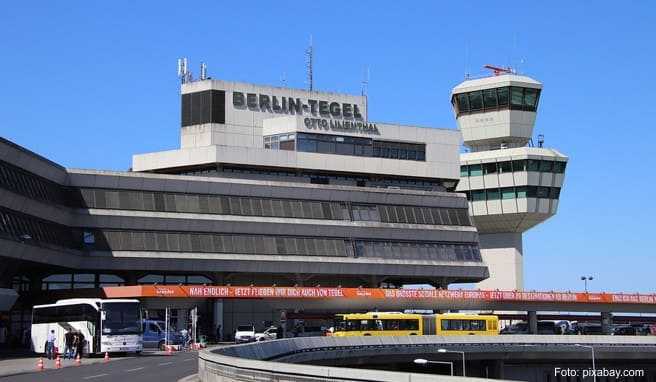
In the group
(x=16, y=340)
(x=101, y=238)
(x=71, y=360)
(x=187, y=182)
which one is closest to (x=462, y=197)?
(x=187, y=182)

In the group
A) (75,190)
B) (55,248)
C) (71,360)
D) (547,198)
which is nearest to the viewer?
(71,360)

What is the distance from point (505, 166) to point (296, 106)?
32658 millimetres

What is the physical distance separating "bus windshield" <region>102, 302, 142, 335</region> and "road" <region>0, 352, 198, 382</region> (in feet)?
21.4

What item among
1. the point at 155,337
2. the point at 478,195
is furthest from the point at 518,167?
the point at 155,337

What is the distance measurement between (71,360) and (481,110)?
80.7 metres

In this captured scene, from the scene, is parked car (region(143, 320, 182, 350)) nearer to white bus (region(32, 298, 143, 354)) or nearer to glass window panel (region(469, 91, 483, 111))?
white bus (region(32, 298, 143, 354))

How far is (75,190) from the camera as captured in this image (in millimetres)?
88875

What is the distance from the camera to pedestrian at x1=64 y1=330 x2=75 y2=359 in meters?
61.0

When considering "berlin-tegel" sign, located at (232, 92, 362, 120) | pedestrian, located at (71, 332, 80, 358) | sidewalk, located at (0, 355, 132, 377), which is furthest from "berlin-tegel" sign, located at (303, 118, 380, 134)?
pedestrian, located at (71, 332, 80, 358)

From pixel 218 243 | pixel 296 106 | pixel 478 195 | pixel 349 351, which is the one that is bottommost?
pixel 349 351

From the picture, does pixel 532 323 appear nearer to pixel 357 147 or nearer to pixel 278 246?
pixel 357 147

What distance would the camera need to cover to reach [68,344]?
6159cm

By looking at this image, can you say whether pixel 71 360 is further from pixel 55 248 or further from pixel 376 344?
pixel 55 248

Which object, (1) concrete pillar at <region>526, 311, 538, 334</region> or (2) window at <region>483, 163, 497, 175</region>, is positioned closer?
(1) concrete pillar at <region>526, 311, 538, 334</region>
